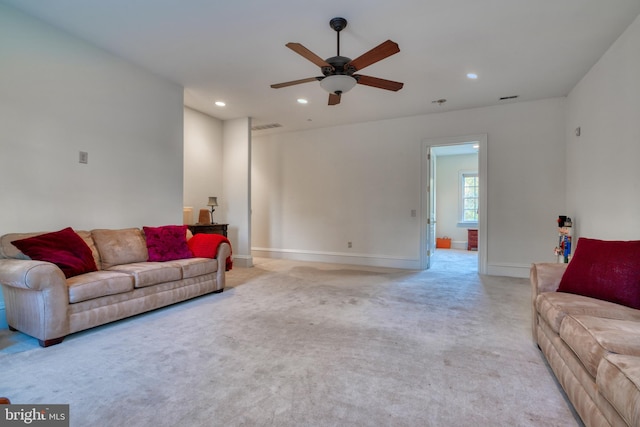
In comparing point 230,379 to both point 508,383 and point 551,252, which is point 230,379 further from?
point 551,252

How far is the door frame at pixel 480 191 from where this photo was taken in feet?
17.0

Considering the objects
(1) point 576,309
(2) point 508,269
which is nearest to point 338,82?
(1) point 576,309

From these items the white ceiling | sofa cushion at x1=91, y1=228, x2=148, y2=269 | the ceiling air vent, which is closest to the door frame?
the white ceiling

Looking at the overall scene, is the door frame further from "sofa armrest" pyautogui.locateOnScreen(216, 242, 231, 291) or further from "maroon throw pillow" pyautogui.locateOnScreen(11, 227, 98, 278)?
"maroon throw pillow" pyautogui.locateOnScreen(11, 227, 98, 278)

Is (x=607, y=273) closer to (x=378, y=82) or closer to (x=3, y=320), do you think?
(x=378, y=82)

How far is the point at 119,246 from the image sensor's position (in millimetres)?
3391

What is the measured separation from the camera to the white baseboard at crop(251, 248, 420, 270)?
5.77 metres

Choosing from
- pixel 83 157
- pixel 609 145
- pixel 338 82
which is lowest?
pixel 83 157

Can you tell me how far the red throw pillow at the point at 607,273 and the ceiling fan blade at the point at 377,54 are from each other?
2049 mm

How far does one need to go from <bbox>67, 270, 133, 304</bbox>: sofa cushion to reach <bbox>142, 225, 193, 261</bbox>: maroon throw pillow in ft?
2.18

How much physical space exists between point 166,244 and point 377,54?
9.97 feet

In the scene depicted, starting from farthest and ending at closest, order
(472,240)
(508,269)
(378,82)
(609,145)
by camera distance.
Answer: (472,240), (508,269), (609,145), (378,82)

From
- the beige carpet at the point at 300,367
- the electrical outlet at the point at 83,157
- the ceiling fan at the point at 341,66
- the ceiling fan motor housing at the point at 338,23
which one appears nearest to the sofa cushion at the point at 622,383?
the beige carpet at the point at 300,367

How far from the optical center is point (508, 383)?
189 centimetres
